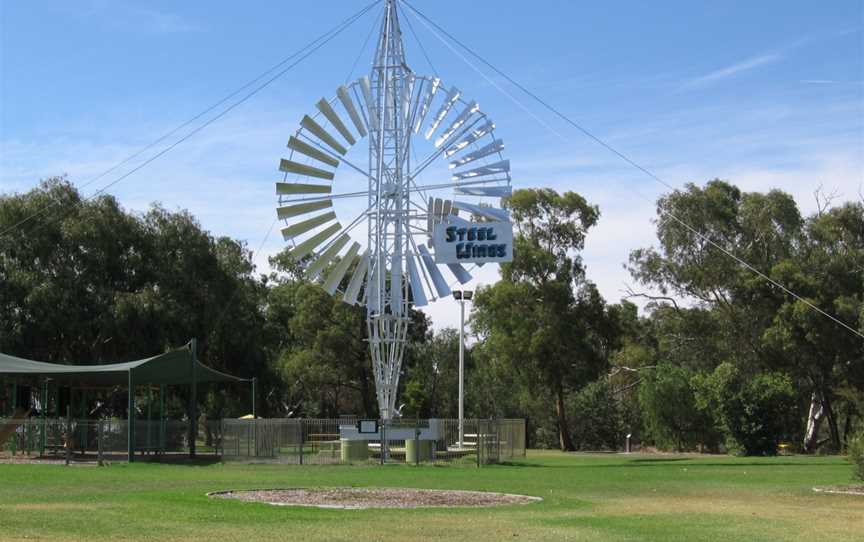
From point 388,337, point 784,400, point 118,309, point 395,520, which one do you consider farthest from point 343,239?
point 395,520

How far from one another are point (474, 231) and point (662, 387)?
2041cm

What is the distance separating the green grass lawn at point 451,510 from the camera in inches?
571

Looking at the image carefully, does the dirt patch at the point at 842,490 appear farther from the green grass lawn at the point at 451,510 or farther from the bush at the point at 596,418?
the bush at the point at 596,418

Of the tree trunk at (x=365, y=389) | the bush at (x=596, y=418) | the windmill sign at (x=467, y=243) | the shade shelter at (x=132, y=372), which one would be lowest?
the bush at (x=596, y=418)

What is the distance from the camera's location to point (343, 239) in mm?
38438

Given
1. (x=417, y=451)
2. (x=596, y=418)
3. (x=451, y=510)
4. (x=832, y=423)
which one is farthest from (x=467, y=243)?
(x=596, y=418)

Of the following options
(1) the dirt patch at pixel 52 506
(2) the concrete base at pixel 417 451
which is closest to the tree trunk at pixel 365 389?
(2) the concrete base at pixel 417 451

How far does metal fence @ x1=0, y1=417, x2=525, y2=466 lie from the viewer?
3478 centimetres

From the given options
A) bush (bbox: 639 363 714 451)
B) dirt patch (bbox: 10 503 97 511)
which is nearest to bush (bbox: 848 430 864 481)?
dirt patch (bbox: 10 503 97 511)

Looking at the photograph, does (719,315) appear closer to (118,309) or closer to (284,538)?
(118,309)

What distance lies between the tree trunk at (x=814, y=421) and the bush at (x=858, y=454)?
3200 centimetres

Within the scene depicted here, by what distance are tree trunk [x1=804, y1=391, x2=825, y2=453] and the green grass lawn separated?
25.0 meters

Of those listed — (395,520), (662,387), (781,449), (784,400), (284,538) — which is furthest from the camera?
(662,387)

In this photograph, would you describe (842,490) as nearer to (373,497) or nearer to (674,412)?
(373,497)
